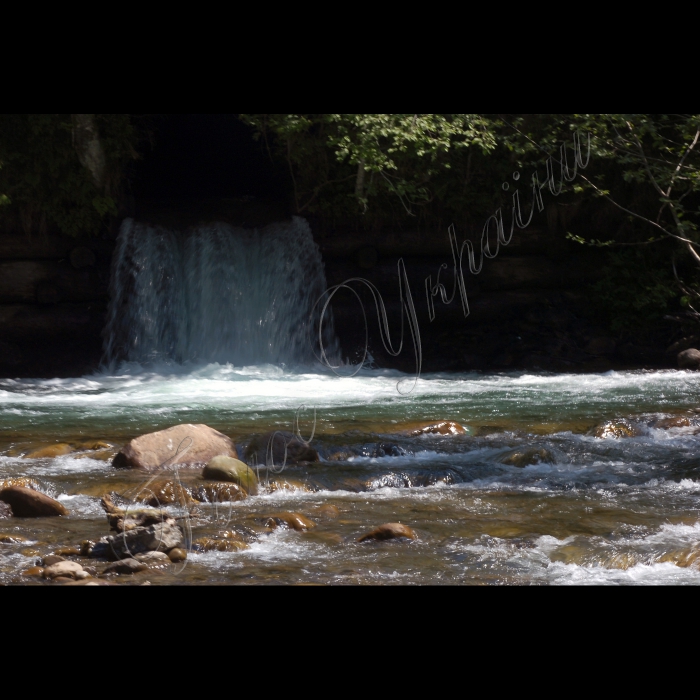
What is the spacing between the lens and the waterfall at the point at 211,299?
16.2 m

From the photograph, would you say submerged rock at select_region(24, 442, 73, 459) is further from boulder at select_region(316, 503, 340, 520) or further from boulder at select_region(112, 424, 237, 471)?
boulder at select_region(316, 503, 340, 520)

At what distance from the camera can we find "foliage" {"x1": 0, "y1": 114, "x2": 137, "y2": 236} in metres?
15.9

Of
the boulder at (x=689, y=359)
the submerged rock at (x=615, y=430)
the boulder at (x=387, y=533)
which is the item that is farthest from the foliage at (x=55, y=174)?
the boulder at (x=387, y=533)

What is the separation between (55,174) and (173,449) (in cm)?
967

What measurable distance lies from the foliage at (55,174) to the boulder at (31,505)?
10.4m

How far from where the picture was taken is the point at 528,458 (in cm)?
828

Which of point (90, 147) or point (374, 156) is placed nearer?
point (374, 156)

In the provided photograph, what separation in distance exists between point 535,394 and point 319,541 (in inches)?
292

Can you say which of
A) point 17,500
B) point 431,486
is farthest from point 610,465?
point 17,500

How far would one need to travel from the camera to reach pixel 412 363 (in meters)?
16.7

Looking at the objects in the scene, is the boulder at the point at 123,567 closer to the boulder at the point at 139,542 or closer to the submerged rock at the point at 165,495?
the boulder at the point at 139,542

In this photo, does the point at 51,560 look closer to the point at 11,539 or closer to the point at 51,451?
the point at 11,539

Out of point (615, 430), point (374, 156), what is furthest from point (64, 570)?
point (374, 156)

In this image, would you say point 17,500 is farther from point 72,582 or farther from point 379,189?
point 379,189
